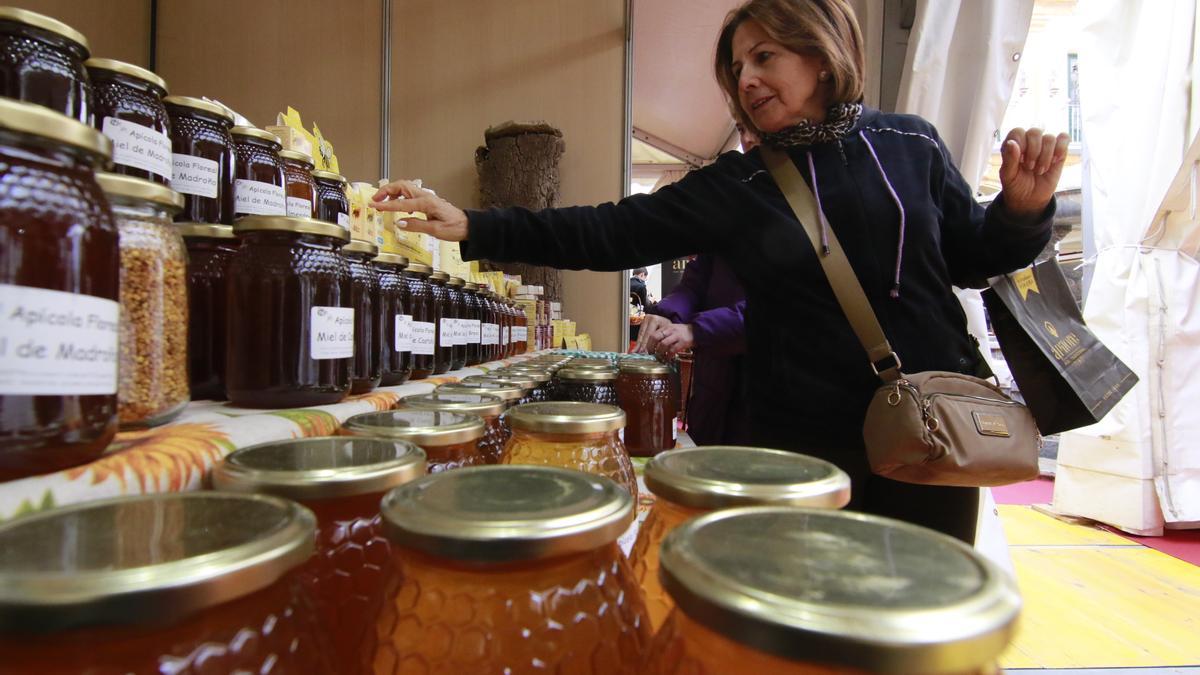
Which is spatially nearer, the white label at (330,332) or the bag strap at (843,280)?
the white label at (330,332)

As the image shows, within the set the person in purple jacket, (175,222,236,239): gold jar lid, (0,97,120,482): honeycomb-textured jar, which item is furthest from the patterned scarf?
(0,97,120,482): honeycomb-textured jar

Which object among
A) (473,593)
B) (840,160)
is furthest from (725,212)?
(473,593)

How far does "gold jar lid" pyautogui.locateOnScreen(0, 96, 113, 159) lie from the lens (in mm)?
296

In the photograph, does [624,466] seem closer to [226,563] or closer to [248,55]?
[226,563]

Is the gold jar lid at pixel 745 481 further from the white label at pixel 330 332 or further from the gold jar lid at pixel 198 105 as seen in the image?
the gold jar lid at pixel 198 105

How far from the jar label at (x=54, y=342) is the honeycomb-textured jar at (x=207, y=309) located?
316 mm

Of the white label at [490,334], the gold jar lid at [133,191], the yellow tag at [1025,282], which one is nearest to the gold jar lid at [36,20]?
the gold jar lid at [133,191]

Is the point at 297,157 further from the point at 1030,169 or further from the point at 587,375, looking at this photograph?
the point at 1030,169

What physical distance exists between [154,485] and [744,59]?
125cm

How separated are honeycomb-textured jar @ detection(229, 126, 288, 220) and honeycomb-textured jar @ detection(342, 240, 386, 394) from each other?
0.11 meters

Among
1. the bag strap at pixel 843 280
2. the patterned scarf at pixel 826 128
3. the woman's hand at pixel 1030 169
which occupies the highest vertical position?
the patterned scarf at pixel 826 128

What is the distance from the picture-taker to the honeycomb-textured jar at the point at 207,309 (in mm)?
642

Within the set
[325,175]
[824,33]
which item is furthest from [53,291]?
[824,33]

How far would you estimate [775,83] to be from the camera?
119 cm
